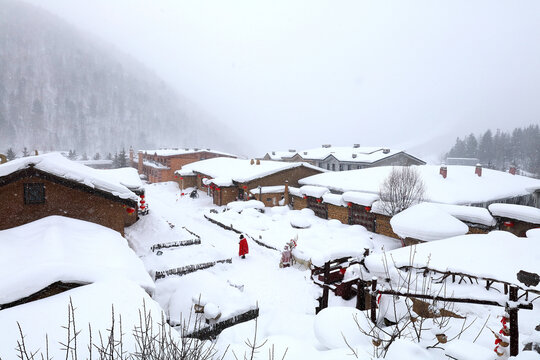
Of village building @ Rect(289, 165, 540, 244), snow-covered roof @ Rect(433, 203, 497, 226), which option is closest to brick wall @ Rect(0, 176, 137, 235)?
village building @ Rect(289, 165, 540, 244)

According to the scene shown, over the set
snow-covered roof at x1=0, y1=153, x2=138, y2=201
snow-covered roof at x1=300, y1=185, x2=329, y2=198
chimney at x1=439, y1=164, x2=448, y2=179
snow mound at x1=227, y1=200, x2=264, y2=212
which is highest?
snow-covered roof at x1=0, y1=153, x2=138, y2=201

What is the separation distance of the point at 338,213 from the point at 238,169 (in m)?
15.6

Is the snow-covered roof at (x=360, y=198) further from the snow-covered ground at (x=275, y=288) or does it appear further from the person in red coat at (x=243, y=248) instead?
the person in red coat at (x=243, y=248)

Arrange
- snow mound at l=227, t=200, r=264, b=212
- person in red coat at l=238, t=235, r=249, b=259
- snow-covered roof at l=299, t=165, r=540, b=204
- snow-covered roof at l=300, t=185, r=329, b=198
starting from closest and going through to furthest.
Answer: person in red coat at l=238, t=235, r=249, b=259, snow-covered roof at l=299, t=165, r=540, b=204, snow-covered roof at l=300, t=185, r=329, b=198, snow mound at l=227, t=200, r=264, b=212

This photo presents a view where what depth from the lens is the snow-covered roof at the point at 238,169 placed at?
30203 mm

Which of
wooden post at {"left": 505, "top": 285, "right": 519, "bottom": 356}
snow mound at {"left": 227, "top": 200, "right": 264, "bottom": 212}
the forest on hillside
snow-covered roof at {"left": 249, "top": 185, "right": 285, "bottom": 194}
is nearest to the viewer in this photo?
wooden post at {"left": 505, "top": 285, "right": 519, "bottom": 356}

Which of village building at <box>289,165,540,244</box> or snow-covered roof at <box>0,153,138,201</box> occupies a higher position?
snow-covered roof at <box>0,153,138,201</box>

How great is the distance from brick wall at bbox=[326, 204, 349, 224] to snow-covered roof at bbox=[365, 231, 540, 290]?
1413 centimetres

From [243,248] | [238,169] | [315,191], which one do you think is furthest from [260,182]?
[243,248]

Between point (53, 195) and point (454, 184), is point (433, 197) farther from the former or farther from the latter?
point (53, 195)

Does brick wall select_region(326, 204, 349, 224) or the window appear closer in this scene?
the window

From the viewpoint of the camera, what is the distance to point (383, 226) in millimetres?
21219

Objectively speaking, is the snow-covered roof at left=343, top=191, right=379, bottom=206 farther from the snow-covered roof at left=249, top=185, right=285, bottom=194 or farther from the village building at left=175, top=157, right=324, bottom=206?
the village building at left=175, top=157, right=324, bottom=206

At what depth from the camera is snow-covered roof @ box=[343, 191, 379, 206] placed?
2106 cm
